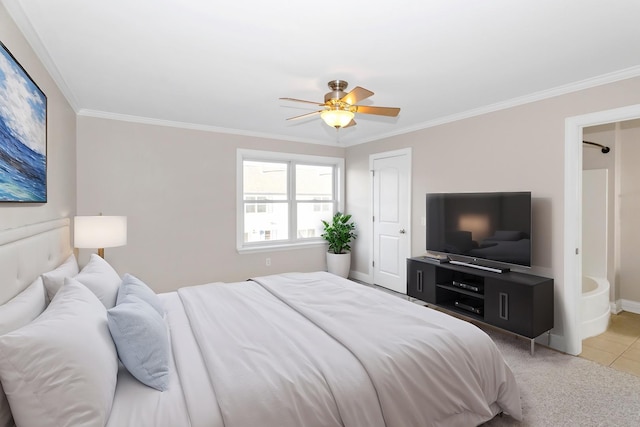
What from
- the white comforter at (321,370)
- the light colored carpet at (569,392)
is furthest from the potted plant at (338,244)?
the white comforter at (321,370)

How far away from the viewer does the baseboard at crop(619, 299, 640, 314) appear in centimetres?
398

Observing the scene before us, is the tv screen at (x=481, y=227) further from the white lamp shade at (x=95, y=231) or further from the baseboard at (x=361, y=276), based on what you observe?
the white lamp shade at (x=95, y=231)

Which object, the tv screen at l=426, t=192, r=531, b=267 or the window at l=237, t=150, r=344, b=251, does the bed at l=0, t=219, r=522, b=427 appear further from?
the window at l=237, t=150, r=344, b=251

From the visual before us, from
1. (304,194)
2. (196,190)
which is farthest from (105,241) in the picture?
(304,194)

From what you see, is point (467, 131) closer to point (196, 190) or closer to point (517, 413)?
point (517, 413)

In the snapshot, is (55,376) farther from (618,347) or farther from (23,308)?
(618,347)

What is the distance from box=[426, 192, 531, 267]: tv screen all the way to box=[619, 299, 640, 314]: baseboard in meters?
2.12

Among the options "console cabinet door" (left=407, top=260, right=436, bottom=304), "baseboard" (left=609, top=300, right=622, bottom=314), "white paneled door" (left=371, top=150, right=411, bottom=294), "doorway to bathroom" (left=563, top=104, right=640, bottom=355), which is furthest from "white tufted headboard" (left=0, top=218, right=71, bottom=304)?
"baseboard" (left=609, top=300, right=622, bottom=314)

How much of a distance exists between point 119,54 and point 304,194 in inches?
137

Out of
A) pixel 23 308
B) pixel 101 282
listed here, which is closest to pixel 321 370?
pixel 23 308

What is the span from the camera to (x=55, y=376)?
3.67 ft

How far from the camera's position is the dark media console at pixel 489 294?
2.91m

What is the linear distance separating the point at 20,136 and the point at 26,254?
66cm

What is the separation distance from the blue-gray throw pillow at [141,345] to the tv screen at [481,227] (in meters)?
3.19
